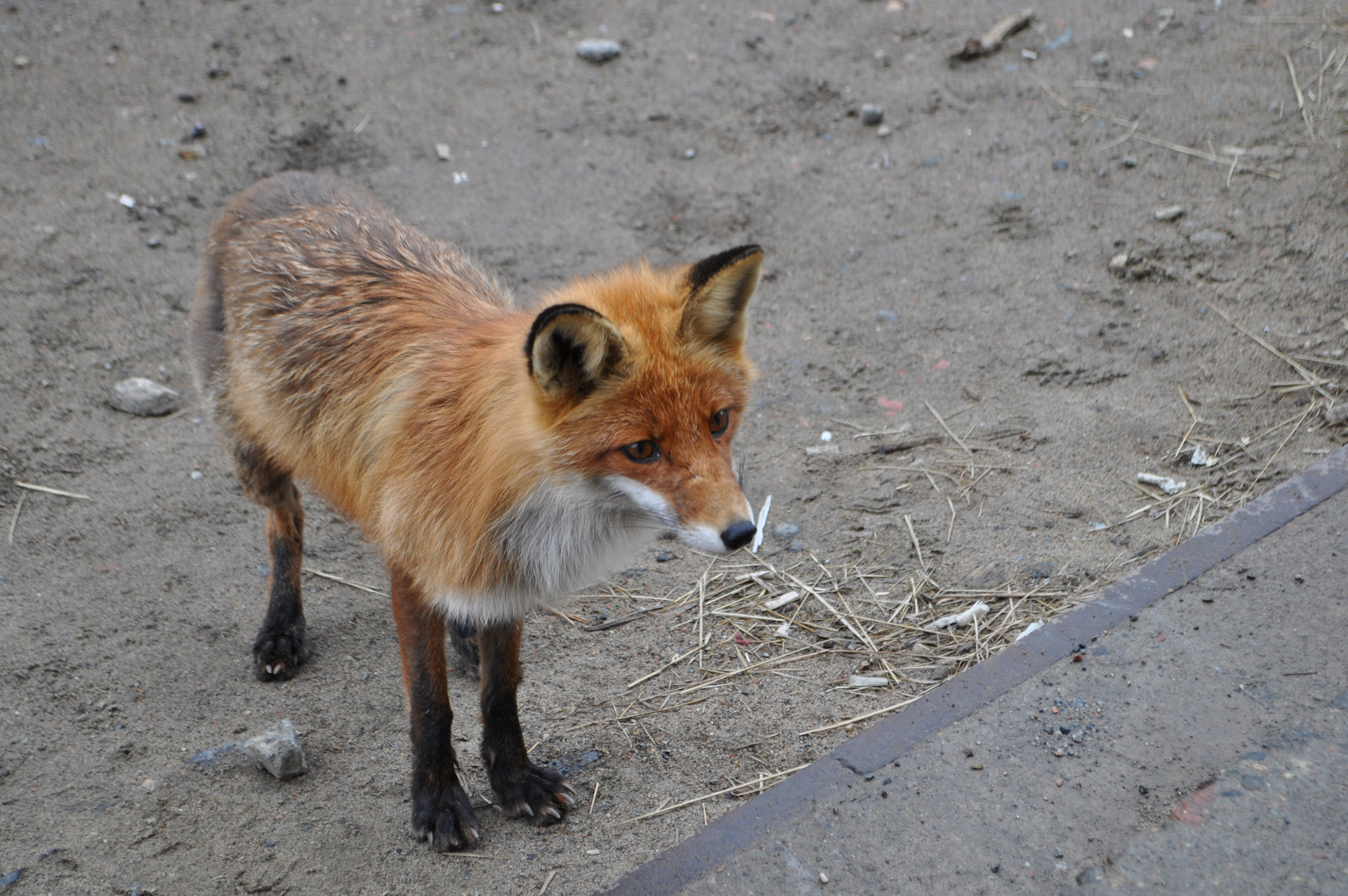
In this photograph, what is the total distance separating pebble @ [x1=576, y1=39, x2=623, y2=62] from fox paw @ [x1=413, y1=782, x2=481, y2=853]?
570 centimetres

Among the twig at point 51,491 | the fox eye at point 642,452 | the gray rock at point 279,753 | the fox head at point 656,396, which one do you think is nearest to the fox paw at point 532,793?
the gray rock at point 279,753

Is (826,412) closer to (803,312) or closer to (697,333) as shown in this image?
(803,312)

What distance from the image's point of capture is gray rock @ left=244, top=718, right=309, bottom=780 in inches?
130

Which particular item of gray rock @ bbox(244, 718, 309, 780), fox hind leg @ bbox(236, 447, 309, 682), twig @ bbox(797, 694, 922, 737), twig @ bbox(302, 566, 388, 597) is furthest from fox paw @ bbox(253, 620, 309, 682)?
twig @ bbox(797, 694, 922, 737)

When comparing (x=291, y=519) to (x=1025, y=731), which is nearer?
(x=1025, y=731)

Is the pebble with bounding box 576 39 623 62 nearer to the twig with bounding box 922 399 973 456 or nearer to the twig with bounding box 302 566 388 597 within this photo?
the twig with bounding box 922 399 973 456

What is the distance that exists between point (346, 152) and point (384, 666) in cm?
405

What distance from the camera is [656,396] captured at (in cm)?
258

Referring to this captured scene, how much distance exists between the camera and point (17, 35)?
7.14m

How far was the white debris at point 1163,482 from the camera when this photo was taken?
13.1 ft

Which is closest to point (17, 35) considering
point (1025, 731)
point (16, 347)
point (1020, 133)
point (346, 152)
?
point (346, 152)

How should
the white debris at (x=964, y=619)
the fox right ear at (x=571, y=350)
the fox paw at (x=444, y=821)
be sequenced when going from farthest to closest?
the white debris at (x=964, y=619) → the fox paw at (x=444, y=821) → the fox right ear at (x=571, y=350)

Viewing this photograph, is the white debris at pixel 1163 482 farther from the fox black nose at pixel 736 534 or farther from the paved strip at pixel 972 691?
the fox black nose at pixel 736 534

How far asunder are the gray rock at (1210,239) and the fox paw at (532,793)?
4.44m
